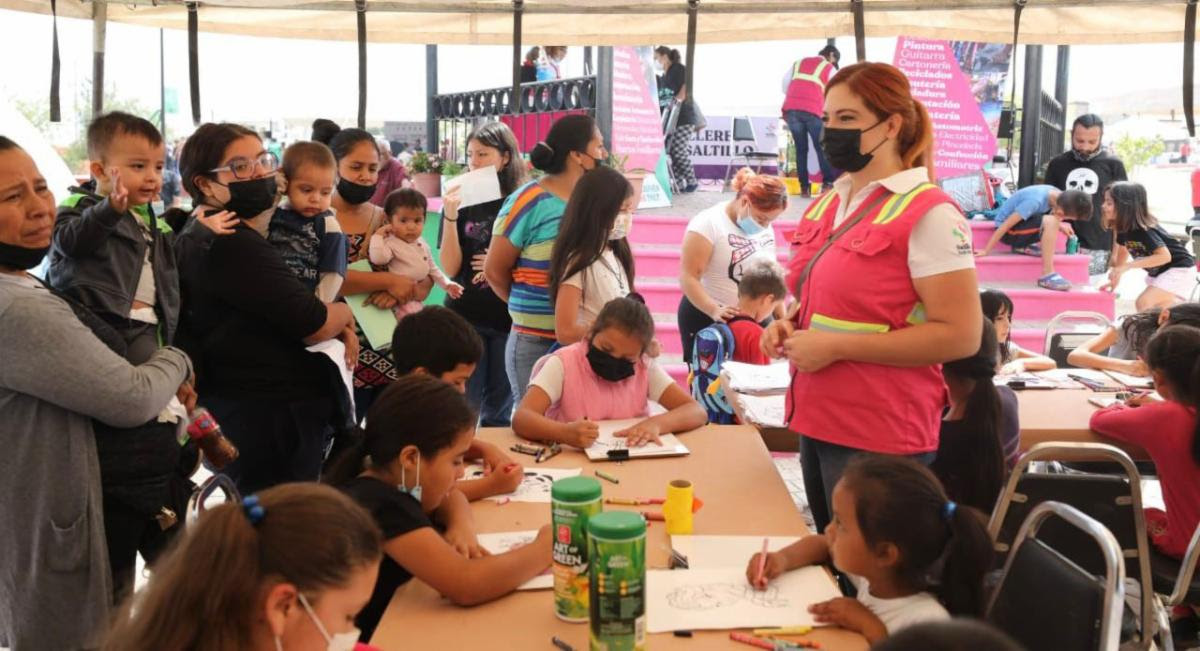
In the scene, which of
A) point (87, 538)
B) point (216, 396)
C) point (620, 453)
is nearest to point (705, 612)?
point (620, 453)

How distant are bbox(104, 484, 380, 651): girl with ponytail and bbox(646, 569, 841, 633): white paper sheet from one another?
0.56 metres

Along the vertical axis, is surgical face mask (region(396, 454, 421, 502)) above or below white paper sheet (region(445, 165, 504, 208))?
below

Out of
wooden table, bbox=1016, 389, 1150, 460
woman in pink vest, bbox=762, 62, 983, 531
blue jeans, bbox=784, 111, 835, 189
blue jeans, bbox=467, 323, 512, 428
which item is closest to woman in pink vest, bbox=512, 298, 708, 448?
woman in pink vest, bbox=762, 62, 983, 531

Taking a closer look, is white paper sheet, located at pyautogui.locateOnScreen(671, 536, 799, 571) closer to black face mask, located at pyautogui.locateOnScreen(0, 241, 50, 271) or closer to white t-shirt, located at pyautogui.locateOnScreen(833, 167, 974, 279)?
white t-shirt, located at pyautogui.locateOnScreen(833, 167, 974, 279)

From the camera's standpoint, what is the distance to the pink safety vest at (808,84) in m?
8.30

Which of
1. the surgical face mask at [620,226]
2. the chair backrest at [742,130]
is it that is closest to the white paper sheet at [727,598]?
the surgical face mask at [620,226]

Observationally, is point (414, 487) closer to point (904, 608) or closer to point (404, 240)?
point (904, 608)

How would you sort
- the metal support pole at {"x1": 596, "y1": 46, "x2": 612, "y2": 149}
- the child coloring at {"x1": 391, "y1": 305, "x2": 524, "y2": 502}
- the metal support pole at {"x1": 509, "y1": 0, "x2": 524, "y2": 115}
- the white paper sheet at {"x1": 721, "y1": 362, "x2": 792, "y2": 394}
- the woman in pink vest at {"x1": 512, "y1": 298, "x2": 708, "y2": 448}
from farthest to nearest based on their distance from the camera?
the metal support pole at {"x1": 596, "y1": 46, "x2": 612, "y2": 149} → the metal support pole at {"x1": 509, "y1": 0, "x2": 524, "y2": 115} → the white paper sheet at {"x1": 721, "y1": 362, "x2": 792, "y2": 394} → the woman in pink vest at {"x1": 512, "y1": 298, "x2": 708, "y2": 448} → the child coloring at {"x1": 391, "y1": 305, "x2": 524, "y2": 502}

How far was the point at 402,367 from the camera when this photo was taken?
2.59 meters

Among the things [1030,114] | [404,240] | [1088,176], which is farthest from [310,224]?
[1030,114]

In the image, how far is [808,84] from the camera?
8.45 m

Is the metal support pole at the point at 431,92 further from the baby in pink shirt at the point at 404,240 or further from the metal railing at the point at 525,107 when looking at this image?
the baby in pink shirt at the point at 404,240

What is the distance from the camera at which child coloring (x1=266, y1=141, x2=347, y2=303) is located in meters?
2.67

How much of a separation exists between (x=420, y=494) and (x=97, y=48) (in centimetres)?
244
